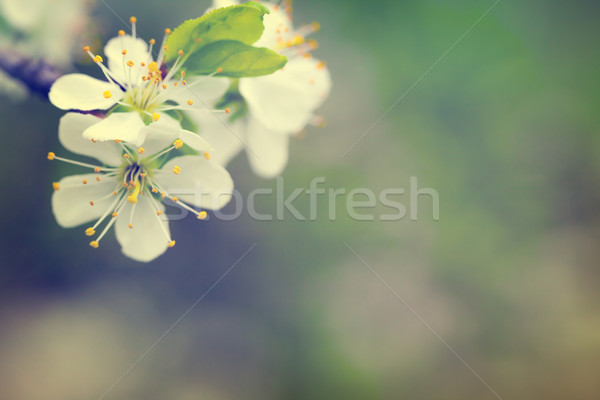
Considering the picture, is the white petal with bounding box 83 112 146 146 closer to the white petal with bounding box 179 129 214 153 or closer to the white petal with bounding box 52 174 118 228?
the white petal with bounding box 179 129 214 153

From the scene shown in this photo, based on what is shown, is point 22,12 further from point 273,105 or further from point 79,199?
point 273,105

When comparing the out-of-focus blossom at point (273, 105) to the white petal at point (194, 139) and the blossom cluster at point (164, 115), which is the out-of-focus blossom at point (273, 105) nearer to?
the blossom cluster at point (164, 115)

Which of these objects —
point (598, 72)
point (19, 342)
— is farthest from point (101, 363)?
point (598, 72)

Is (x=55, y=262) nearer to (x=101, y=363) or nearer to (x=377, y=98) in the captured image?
(x=101, y=363)

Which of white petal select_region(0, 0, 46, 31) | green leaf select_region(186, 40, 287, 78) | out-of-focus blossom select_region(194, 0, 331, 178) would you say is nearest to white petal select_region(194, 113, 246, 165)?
out-of-focus blossom select_region(194, 0, 331, 178)

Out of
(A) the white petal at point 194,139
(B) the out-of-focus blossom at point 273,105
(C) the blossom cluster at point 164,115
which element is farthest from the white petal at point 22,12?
(A) the white petal at point 194,139

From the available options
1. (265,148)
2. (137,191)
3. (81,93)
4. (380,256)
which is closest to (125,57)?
(81,93)
